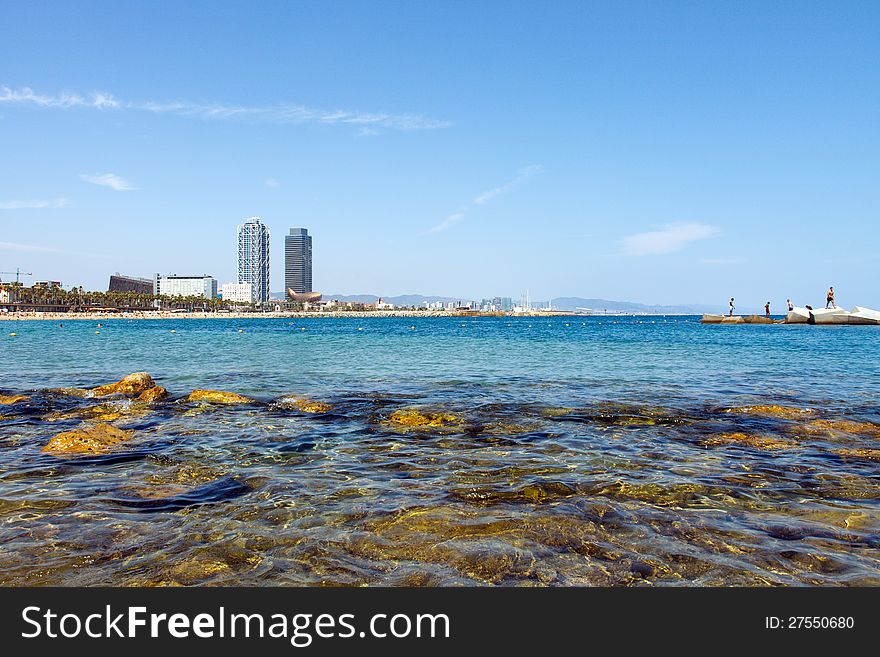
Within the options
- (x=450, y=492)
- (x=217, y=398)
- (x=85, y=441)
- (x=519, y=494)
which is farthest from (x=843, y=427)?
(x=217, y=398)

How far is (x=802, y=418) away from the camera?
16766mm

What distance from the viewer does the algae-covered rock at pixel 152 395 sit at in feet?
67.7

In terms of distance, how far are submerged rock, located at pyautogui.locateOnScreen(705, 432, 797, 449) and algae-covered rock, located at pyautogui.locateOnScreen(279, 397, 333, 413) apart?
39.5 ft

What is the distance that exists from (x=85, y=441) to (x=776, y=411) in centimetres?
Result: 2022

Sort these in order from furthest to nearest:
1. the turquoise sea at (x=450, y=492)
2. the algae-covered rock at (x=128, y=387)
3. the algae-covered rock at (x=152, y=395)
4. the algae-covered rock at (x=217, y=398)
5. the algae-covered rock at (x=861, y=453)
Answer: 1. the algae-covered rock at (x=128, y=387)
2. the algae-covered rock at (x=152, y=395)
3. the algae-covered rock at (x=217, y=398)
4. the algae-covered rock at (x=861, y=453)
5. the turquoise sea at (x=450, y=492)

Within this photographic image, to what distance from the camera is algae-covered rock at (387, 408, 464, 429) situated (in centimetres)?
1605

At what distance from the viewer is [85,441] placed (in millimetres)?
13039

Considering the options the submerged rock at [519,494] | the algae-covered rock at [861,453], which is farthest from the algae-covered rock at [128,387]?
the algae-covered rock at [861,453]

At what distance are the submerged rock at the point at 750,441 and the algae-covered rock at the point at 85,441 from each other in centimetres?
1492

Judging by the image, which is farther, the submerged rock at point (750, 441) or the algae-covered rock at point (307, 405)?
the algae-covered rock at point (307, 405)

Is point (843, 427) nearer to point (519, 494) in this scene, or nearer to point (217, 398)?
point (519, 494)

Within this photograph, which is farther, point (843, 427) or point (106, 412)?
point (106, 412)

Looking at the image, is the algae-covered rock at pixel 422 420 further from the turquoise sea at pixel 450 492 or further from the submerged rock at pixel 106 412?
the submerged rock at pixel 106 412

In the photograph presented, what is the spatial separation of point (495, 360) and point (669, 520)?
3190 cm
